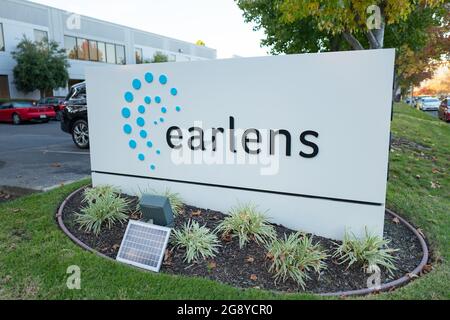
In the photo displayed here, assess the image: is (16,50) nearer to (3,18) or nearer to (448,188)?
(3,18)

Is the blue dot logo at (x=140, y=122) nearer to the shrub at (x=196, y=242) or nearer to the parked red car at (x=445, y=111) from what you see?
the shrub at (x=196, y=242)

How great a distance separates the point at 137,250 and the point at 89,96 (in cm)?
273

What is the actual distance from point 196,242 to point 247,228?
57 cm

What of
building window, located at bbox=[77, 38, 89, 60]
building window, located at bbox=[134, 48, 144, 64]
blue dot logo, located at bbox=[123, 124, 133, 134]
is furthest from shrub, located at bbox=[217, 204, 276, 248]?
building window, located at bbox=[134, 48, 144, 64]

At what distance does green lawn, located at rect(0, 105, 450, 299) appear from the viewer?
2812 mm

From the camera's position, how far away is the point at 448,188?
590 cm

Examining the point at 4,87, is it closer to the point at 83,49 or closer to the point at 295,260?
the point at 83,49

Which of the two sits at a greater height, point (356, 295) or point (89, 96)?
point (89, 96)

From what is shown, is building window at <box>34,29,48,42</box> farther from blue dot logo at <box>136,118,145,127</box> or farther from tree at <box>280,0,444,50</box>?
blue dot logo at <box>136,118,145,127</box>

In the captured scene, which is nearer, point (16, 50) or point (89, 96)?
point (89, 96)

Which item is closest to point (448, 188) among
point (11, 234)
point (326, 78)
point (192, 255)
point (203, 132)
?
point (326, 78)

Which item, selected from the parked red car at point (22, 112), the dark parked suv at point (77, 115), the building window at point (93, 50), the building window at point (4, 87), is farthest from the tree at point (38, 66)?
the dark parked suv at point (77, 115)

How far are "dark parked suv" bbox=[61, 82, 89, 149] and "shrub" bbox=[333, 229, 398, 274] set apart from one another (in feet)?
24.5

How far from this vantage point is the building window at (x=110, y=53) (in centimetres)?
3209
